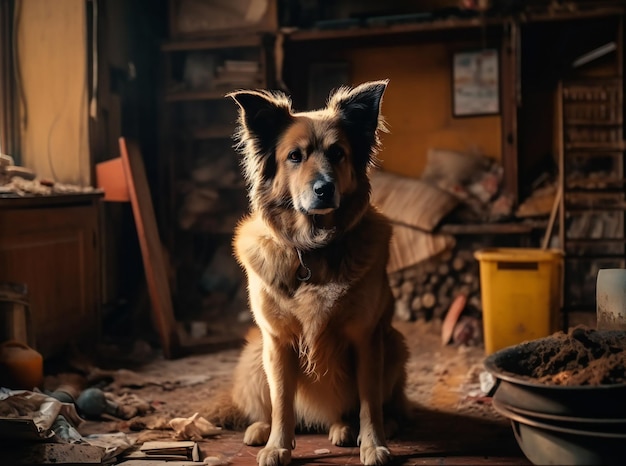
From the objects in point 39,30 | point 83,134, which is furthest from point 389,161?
point 39,30

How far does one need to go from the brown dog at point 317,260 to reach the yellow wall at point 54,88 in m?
2.20

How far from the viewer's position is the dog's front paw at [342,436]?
270 centimetres

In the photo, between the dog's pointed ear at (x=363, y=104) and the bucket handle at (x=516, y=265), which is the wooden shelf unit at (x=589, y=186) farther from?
the dog's pointed ear at (x=363, y=104)

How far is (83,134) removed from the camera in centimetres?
451

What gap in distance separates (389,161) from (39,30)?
2.64 meters

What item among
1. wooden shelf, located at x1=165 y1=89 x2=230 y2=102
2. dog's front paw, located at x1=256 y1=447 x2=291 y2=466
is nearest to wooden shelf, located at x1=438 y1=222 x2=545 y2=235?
wooden shelf, located at x1=165 y1=89 x2=230 y2=102

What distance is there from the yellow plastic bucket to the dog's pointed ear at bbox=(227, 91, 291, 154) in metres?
1.94

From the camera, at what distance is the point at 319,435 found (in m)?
2.87

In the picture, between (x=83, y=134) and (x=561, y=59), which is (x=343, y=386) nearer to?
(x=83, y=134)

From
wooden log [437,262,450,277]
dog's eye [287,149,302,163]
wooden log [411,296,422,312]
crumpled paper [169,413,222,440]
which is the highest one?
dog's eye [287,149,302,163]

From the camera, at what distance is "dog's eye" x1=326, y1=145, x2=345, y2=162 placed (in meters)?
2.53

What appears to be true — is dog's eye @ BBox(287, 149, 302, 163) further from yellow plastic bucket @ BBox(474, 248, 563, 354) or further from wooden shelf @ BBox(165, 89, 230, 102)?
wooden shelf @ BBox(165, 89, 230, 102)

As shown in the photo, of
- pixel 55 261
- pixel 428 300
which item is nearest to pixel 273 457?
pixel 55 261

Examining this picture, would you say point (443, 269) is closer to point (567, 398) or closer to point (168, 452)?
point (168, 452)
